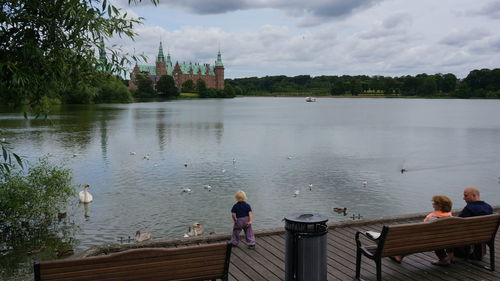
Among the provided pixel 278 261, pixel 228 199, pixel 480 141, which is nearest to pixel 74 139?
pixel 228 199

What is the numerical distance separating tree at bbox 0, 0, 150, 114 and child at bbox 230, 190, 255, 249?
10.6 feet

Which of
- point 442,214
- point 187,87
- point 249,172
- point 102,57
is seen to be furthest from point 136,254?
point 187,87

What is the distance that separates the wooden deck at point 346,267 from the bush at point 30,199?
28.7 feet

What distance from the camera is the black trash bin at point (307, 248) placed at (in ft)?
20.1

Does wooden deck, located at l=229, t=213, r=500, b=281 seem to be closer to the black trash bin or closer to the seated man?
the seated man

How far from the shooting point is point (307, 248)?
6.13 meters

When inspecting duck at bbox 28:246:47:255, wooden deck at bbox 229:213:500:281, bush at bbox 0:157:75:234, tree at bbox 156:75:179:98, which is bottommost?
duck at bbox 28:246:47:255

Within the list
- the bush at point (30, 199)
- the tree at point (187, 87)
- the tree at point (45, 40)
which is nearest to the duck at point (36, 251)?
the bush at point (30, 199)

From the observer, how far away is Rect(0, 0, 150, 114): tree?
560 cm

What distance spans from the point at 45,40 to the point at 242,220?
4.50 metres

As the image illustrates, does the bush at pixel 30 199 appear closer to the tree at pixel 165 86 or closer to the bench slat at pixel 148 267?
the bench slat at pixel 148 267

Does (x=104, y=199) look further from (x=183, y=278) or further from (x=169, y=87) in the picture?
(x=169, y=87)

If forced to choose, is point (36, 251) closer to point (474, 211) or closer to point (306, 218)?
point (306, 218)

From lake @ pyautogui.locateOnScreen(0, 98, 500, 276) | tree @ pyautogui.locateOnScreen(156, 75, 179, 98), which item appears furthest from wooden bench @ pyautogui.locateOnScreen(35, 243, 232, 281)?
tree @ pyautogui.locateOnScreen(156, 75, 179, 98)
